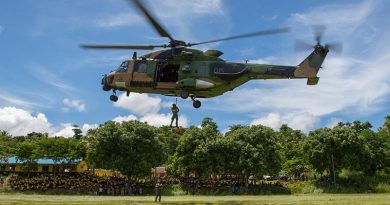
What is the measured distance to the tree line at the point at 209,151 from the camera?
201ft

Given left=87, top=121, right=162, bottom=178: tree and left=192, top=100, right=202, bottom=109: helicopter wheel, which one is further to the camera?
left=87, top=121, right=162, bottom=178: tree

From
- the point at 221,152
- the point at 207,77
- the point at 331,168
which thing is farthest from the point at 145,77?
the point at 331,168

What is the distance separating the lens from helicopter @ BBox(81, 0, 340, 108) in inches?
1102

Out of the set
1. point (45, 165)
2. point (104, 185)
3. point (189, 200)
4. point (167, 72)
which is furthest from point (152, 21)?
point (45, 165)

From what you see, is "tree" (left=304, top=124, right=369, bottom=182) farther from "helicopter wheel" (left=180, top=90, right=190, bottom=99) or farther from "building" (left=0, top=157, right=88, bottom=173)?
"helicopter wheel" (left=180, top=90, right=190, bottom=99)

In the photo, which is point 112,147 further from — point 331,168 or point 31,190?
point 331,168

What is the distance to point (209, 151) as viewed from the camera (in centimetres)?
Answer: 6325

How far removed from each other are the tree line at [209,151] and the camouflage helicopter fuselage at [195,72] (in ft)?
108

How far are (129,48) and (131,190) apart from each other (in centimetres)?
3348

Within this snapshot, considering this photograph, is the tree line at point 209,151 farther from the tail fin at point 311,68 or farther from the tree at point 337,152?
the tail fin at point 311,68

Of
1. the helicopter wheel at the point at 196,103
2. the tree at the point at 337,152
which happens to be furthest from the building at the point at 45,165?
the helicopter wheel at the point at 196,103

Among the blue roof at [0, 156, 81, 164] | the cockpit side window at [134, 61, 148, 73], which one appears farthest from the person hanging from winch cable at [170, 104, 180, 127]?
the blue roof at [0, 156, 81, 164]

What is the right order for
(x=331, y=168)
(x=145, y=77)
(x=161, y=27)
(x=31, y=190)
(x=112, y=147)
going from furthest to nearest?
(x=331, y=168) → (x=112, y=147) → (x=31, y=190) → (x=145, y=77) → (x=161, y=27)

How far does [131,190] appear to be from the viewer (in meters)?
58.1
